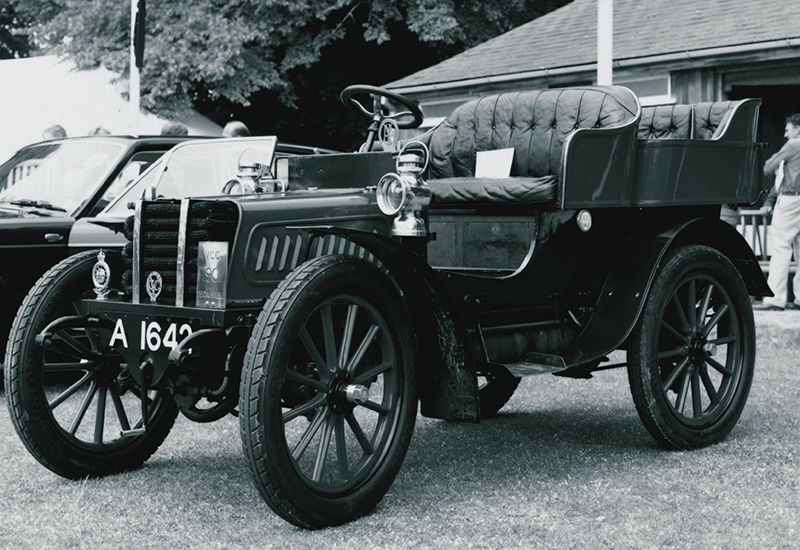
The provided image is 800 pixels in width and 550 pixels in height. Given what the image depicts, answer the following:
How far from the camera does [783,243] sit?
33.0 ft

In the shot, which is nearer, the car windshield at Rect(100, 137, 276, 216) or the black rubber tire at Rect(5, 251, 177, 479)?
the black rubber tire at Rect(5, 251, 177, 479)

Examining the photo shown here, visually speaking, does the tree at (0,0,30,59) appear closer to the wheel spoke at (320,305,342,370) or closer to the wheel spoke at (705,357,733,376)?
the wheel spoke at (705,357,733,376)

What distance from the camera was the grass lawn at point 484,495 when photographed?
3676 mm

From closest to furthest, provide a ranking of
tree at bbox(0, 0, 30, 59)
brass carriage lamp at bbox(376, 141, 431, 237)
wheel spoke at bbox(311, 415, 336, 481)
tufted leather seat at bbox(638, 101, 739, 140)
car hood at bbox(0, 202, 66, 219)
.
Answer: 1. wheel spoke at bbox(311, 415, 336, 481)
2. brass carriage lamp at bbox(376, 141, 431, 237)
3. tufted leather seat at bbox(638, 101, 739, 140)
4. car hood at bbox(0, 202, 66, 219)
5. tree at bbox(0, 0, 30, 59)

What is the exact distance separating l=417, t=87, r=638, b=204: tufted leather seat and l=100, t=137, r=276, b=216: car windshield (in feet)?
3.33

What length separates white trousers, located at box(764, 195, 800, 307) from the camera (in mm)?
9977

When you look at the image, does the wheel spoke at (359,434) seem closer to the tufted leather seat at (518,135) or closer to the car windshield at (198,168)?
the tufted leather seat at (518,135)

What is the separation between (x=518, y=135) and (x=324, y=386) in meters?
2.17

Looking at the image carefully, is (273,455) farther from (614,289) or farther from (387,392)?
(614,289)

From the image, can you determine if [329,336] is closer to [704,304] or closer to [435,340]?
[435,340]

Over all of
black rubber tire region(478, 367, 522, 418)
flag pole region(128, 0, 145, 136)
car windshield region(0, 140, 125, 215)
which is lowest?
black rubber tire region(478, 367, 522, 418)

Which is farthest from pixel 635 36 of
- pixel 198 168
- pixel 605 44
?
pixel 198 168

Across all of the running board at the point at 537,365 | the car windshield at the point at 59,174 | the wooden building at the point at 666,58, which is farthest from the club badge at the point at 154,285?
the wooden building at the point at 666,58

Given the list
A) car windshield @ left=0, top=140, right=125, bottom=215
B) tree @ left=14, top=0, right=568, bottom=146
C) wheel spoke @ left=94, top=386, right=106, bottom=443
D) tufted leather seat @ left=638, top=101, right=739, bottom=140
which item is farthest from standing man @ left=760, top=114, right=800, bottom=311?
tree @ left=14, top=0, right=568, bottom=146
